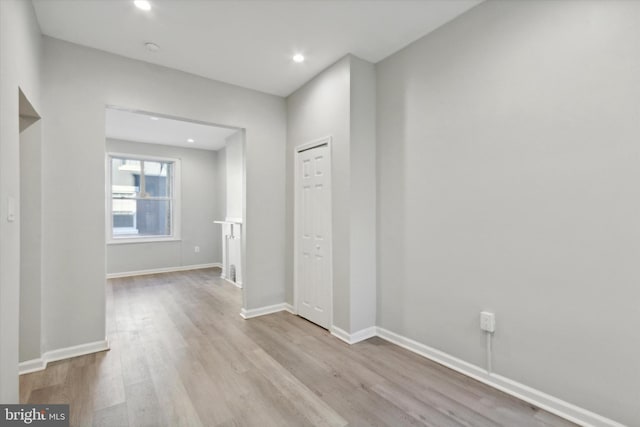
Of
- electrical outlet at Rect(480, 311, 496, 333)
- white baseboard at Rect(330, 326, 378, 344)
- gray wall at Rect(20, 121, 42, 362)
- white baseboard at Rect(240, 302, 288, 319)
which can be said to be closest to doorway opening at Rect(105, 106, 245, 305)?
white baseboard at Rect(240, 302, 288, 319)

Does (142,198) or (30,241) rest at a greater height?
(142,198)

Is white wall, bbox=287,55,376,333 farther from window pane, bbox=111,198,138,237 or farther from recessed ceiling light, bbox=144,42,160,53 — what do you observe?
window pane, bbox=111,198,138,237

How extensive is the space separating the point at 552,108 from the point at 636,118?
0.40 meters

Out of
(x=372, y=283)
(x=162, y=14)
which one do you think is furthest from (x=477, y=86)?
(x=162, y=14)

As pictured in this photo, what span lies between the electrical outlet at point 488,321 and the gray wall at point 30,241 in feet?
11.7

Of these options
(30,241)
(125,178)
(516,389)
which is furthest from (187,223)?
(516,389)

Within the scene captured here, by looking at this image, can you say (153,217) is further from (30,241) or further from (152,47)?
(152,47)

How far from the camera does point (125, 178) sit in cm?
629

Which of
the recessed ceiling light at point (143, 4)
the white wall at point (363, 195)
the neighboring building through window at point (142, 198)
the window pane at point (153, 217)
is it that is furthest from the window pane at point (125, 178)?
the white wall at point (363, 195)

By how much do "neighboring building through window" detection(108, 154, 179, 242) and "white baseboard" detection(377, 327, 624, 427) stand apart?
5.89m

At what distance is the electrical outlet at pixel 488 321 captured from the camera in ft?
7.18

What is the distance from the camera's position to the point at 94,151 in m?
2.79

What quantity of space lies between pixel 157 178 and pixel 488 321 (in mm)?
6817

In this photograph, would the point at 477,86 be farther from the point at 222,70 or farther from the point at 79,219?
the point at 79,219
